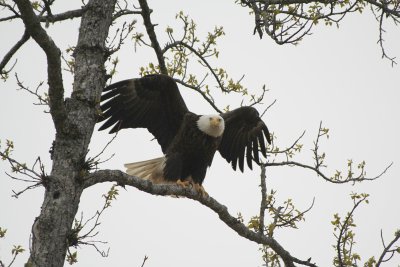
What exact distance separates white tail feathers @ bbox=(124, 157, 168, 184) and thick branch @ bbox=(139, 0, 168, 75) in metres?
1.08

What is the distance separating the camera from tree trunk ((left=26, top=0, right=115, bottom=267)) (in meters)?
2.92

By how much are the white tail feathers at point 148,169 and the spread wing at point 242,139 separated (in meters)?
0.90

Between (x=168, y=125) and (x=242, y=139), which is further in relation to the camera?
(x=242, y=139)

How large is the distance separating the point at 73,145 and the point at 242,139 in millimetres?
3469

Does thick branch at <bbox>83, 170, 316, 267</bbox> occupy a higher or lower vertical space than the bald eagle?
lower

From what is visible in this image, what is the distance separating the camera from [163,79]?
561cm

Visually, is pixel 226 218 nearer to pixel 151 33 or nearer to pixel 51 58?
pixel 151 33

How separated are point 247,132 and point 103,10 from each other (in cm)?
310

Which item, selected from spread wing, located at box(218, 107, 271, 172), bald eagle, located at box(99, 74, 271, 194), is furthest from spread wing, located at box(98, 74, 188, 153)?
spread wing, located at box(218, 107, 271, 172)

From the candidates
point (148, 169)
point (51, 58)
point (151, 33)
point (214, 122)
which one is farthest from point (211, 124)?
point (51, 58)

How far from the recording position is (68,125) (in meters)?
3.35

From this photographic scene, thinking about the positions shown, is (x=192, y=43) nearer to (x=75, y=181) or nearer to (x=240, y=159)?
(x=240, y=159)

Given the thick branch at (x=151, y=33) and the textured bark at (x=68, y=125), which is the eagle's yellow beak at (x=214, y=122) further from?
the textured bark at (x=68, y=125)

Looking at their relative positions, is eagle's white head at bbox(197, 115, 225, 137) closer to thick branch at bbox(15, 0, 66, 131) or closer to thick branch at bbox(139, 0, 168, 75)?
thick branch at bbox(139, 0, 168, 75)
